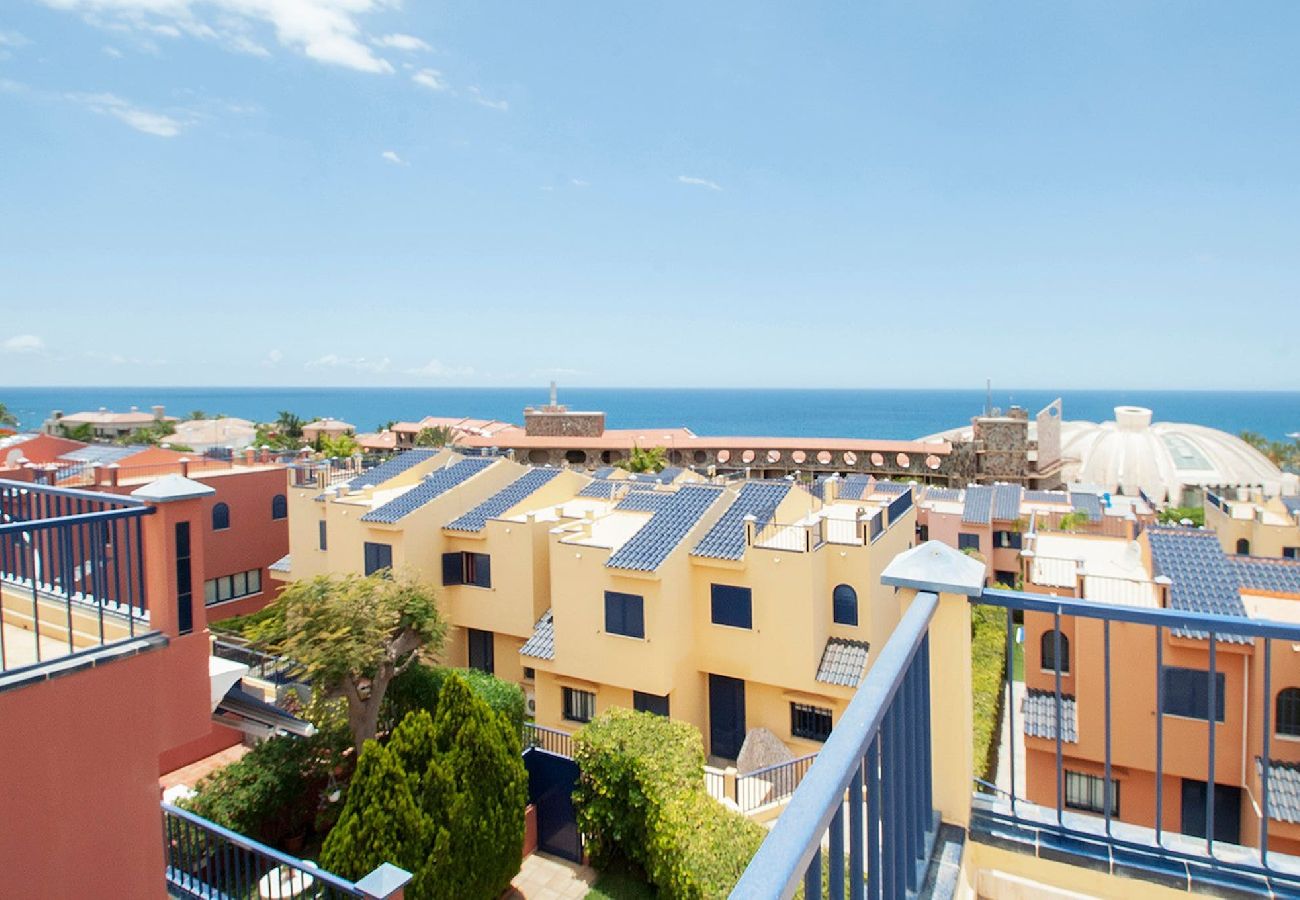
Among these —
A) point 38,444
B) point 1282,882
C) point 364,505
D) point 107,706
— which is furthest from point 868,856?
point 38,444

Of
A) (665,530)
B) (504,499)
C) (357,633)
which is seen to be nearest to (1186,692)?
(665,530)

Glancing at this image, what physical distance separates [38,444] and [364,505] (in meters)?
17.8

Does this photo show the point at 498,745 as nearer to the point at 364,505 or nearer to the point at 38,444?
the point at 364,505

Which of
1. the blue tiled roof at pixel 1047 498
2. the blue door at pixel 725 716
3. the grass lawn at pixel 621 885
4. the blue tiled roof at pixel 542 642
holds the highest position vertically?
the blue tiled roof at pixel 1047 498

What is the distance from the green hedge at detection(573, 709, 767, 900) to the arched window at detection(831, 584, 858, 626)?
5474 millimetres

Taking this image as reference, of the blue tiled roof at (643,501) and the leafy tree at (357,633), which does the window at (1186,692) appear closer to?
the blue tiled roof at (643,501)

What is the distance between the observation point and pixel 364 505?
23219 millimetres

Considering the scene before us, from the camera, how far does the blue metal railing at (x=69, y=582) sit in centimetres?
561

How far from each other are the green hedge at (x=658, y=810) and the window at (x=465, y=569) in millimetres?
7877

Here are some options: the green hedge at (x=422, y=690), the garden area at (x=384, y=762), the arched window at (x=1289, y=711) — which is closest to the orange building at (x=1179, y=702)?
the arched window at (x=1289, y=711)

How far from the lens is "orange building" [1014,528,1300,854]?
511 inches

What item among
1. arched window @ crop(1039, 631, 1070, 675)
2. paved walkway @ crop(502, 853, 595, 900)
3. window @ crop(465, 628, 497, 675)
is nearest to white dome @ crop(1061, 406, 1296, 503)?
arched window @ crop(1039, 631, 1070, 675)

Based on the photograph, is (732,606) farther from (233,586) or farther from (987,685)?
(233,586)

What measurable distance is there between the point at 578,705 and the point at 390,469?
11.2 meters
